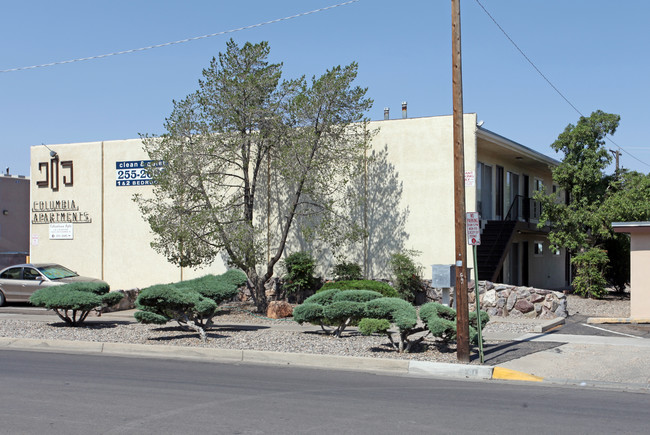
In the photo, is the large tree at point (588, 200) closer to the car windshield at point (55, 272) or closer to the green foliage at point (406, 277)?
the green foliage at point (406, 277)

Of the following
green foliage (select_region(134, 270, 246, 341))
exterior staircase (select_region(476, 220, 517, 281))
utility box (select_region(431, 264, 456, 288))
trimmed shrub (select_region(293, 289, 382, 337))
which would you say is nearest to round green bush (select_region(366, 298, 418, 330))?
trimmed shrub (select_region(293, 289, 382, 337))

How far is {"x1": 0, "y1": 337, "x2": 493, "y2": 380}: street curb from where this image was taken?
37.0ft

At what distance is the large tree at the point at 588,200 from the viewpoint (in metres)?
23.1

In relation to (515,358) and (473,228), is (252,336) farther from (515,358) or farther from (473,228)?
(473,228)

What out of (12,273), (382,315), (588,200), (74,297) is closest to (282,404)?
(382,315)

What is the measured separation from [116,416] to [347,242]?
50.2ft

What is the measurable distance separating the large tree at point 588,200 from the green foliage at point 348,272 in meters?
7.13

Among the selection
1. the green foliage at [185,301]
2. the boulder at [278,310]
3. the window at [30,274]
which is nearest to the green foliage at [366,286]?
the boulder at [278,310]

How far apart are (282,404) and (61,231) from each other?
21.5 m

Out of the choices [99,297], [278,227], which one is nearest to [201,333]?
[99,297]

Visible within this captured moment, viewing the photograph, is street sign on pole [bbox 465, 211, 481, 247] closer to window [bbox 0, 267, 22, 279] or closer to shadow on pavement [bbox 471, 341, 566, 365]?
shadow on pavement [bbox 471, 341, 566, 365]

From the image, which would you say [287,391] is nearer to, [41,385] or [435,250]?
[41,385]

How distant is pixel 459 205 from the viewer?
1183cm

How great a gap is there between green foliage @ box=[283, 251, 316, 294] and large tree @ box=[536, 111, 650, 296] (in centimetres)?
855
